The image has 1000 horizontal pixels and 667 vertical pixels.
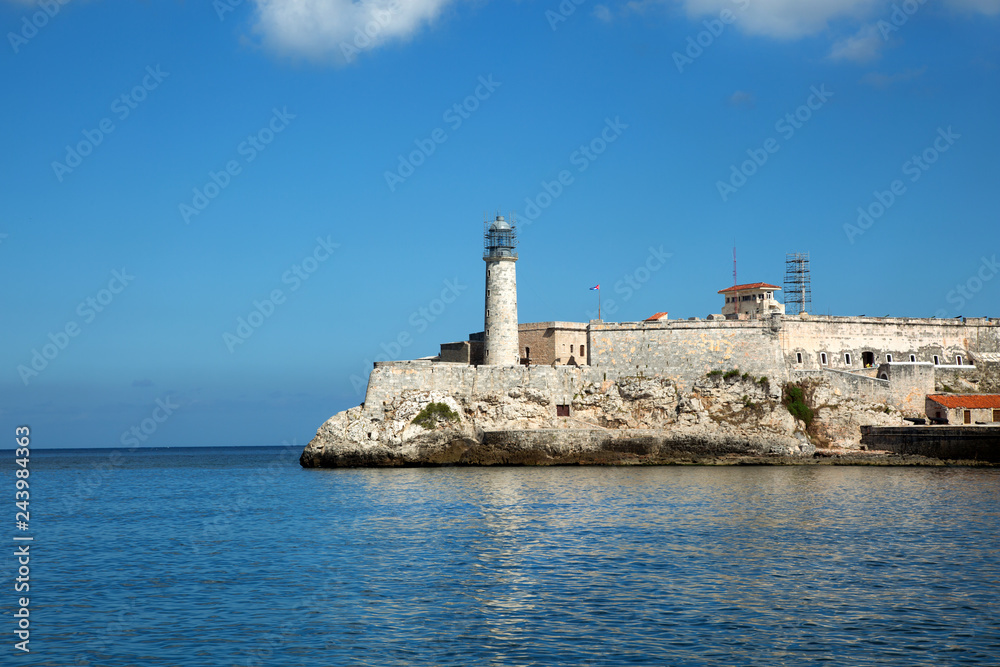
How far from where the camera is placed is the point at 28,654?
35.5ft

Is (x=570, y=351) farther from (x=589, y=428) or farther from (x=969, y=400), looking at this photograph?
(x=969, y=400)

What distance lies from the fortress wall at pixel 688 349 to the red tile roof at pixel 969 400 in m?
6.37

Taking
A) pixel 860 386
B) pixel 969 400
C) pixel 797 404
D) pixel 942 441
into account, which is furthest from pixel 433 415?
pixel 969 400

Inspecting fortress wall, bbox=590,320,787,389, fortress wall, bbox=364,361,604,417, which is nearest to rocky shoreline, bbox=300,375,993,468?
fortress wall, bbox=364,361,604,417

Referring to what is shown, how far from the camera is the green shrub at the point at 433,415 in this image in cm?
3762

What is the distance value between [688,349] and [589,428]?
19.2 feet

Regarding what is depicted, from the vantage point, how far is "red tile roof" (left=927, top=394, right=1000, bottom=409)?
38.2 meters

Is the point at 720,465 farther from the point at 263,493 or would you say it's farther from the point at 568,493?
the point at 263,493

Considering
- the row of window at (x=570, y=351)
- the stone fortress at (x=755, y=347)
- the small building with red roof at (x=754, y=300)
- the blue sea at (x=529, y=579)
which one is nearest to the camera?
the blue sea at (x=529, y=579)

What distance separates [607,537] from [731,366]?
2309 cm

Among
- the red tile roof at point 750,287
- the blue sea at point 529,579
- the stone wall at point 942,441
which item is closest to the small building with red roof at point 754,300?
the red tile roof at point 750,287

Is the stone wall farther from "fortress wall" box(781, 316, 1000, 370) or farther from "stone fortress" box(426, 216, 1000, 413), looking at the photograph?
"fortress wall" box(781, 316, 1000, 370)

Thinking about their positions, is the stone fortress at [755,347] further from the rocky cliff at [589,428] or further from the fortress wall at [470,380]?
the rocky cliff at [589,428]

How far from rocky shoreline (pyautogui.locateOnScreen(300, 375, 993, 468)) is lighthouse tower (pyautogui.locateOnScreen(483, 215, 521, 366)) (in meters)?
2.17
